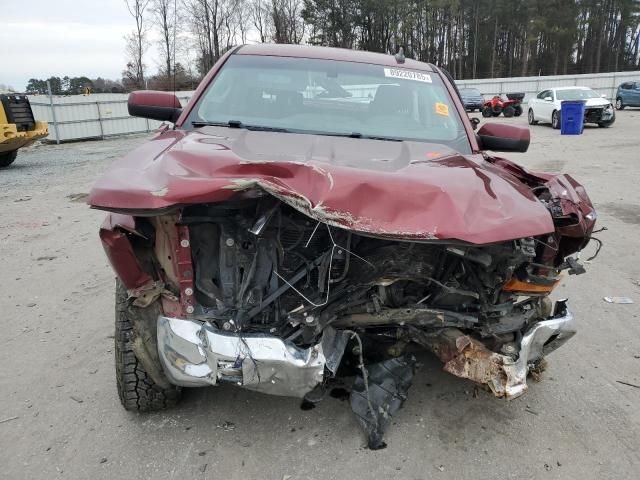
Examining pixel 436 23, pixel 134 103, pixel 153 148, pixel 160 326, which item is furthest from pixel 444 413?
pixel 436 23

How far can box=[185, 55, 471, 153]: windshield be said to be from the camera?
10.6ft

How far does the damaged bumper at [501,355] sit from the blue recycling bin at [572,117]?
59.1ft

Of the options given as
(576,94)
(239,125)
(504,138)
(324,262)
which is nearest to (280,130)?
(239,125)

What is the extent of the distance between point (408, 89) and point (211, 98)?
53.6 inches

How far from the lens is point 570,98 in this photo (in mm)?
20500

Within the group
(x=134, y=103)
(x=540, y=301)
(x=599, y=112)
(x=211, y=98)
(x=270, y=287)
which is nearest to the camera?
(x=270, y=287)

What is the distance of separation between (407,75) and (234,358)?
2516 millimetres

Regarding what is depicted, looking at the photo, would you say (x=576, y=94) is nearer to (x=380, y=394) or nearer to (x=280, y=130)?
(x=280, y=130)

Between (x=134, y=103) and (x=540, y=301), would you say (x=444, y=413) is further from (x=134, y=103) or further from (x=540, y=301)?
(x=134, y=103)

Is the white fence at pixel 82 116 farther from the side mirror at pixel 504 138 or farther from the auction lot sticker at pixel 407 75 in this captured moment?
the side mirror at pixel 504 138

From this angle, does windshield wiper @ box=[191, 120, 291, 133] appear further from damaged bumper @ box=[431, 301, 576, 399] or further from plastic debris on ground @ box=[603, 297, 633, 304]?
plastic debris on ground @ box=[603, 297, 633, 304]

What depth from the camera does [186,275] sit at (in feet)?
7.42

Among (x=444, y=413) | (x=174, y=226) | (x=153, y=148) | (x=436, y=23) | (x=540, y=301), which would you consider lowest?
(x=444, y=413)

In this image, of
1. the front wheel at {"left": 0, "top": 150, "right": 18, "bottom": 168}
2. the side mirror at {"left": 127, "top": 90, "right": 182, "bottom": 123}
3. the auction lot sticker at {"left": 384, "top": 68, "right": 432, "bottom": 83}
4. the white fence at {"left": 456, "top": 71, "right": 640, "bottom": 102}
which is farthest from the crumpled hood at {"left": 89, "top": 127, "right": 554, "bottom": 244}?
the white fence at {"left": 456, "top": 71, "right": 640, "bottom": 102}
